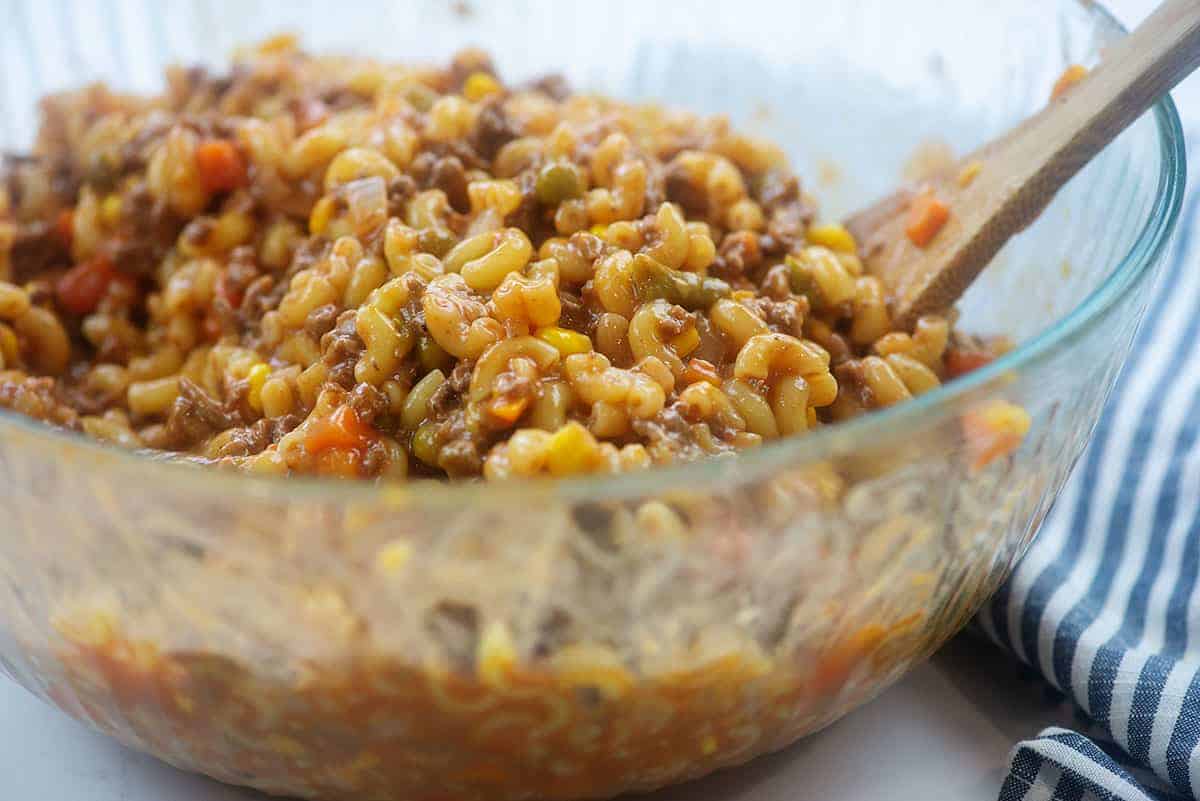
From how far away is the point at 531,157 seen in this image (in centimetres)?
240

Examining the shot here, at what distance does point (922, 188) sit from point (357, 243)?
103 cm

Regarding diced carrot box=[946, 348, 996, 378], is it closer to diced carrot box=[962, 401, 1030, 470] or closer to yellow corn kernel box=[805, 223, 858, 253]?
yellow corn kernel box=[805, 223, 858, 253]

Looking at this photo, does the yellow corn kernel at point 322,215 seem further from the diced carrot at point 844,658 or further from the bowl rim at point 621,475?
the diced carrot at point 844,658

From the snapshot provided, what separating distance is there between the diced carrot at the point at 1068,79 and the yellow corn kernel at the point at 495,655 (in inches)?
56.2

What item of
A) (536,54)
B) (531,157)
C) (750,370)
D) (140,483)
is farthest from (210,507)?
(536,54)

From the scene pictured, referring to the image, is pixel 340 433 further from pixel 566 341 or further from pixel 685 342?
pixel 685 342

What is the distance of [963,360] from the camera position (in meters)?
2.33

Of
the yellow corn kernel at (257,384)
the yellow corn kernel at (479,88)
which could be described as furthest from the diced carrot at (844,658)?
the yellow corn kernel at (479,88)

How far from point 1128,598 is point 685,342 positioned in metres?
0.94

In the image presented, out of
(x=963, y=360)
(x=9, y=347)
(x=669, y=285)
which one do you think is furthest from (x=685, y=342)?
(x=9, y=347)

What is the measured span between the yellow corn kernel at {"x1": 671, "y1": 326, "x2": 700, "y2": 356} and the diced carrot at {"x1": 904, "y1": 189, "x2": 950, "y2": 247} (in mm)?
615

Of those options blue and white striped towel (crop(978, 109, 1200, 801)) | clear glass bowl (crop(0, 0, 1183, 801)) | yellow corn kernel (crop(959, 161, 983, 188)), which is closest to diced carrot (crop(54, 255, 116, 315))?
clear glass bowl (crop(0, 0, 1183, 801))

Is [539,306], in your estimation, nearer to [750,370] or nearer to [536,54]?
[750,370]

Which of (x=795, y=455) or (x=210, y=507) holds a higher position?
(x=795, y=455)
